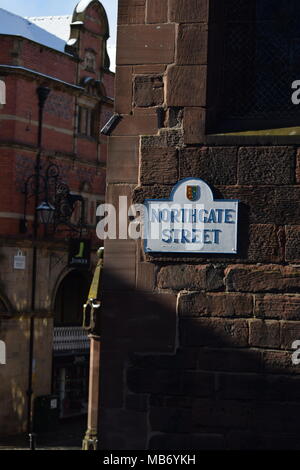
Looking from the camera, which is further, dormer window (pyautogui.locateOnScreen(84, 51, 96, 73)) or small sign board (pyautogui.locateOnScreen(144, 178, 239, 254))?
dormer window (pyautogui.locateOnScreen(84, 51, 96, 73))

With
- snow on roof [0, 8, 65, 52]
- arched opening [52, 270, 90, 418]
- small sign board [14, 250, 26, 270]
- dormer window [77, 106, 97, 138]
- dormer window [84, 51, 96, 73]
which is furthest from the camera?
dormer window [84, 51, 96, 73]

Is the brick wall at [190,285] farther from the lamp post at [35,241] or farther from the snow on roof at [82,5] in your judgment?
the snow on roof at [82,5]

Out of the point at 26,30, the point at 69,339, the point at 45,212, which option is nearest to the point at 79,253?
the point at 45,212

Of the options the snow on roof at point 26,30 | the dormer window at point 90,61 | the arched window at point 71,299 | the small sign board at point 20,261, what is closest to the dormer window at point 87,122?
the dormer window at point 90,61

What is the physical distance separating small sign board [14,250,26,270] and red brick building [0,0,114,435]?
86 millimetres

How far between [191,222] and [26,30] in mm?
27864

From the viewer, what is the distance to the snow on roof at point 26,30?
111 feet

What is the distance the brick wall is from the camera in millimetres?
7605

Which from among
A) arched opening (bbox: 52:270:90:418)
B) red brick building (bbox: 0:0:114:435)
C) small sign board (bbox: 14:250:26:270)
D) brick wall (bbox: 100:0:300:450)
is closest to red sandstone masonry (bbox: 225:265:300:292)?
brick wall (bbox: 100:0:300:450)

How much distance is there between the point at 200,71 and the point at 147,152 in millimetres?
692

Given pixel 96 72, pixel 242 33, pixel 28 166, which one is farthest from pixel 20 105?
pixel 242 33

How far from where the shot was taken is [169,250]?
25.7 ft

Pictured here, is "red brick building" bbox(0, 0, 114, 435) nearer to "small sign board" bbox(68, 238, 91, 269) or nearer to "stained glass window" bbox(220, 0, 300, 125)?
"small sign board" bbox(68, 238, 91, 269)

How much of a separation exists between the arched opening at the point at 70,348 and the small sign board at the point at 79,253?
2.93 ft
